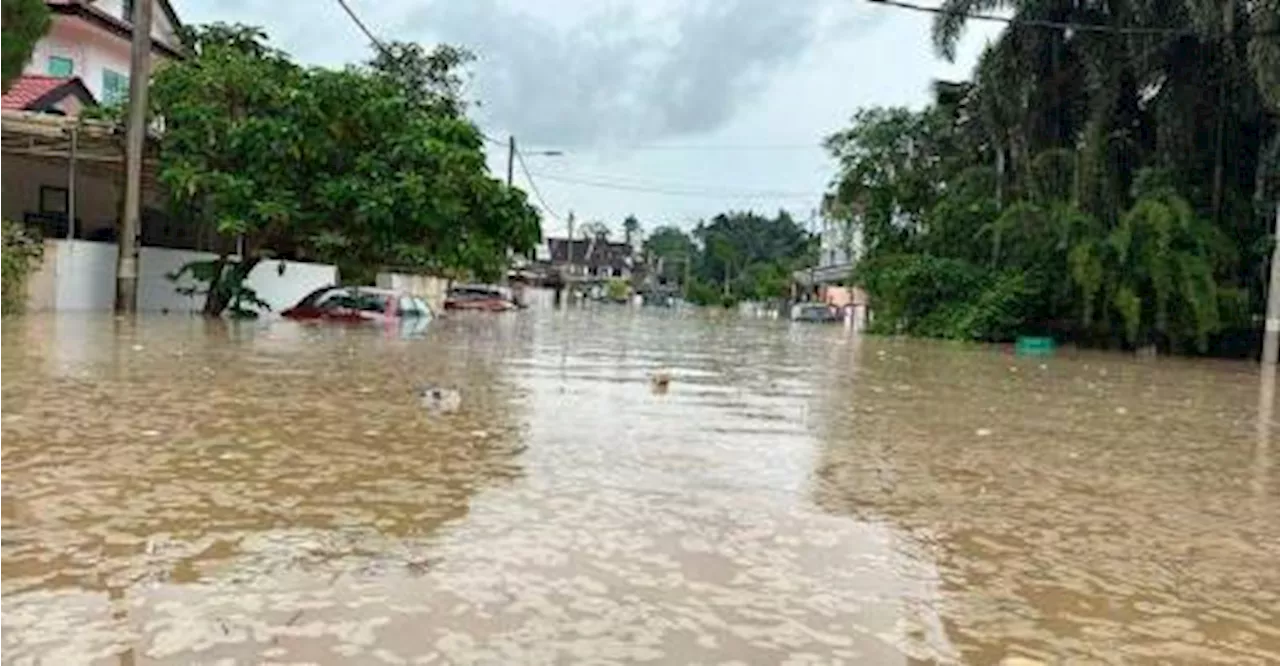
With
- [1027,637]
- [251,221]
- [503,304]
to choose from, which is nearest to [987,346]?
[251,221]

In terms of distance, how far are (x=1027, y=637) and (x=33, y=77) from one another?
107 feet

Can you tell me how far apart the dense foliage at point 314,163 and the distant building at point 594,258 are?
363 ft

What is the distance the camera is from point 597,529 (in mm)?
6055

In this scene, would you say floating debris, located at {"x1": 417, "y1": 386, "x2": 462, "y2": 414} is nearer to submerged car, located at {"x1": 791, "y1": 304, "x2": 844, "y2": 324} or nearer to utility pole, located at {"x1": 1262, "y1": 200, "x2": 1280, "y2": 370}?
utility pole, located at {"x1": 1262, "y1": 200, "x2": 1280, "y2": 370}

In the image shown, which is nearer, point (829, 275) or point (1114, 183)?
point (1114, 183)

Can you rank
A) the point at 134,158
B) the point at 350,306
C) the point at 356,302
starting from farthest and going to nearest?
the point at 356,302
the point at 350,306
the point at 134,158

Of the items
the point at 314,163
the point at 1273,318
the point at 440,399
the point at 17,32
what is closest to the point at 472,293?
the point at 314,163

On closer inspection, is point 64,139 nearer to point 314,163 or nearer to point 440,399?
point 314,163

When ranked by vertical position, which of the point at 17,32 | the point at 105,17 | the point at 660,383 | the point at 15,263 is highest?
the point at 105,17

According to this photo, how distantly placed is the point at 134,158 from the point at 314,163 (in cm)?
336

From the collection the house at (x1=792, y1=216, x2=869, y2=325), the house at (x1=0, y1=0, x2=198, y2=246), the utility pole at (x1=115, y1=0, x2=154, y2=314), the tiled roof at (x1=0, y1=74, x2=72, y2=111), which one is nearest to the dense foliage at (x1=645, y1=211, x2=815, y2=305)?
the house at (x1=792, y1=216, x2=869, y2=325)

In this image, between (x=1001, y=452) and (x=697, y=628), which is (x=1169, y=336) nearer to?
(x=1001, y=452)

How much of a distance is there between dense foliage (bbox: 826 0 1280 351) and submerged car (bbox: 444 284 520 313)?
16910 mm

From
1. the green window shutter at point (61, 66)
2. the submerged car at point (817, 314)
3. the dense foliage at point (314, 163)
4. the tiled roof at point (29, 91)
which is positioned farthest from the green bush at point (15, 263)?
the submerged car at point (817, 314)
